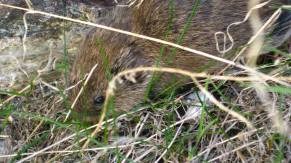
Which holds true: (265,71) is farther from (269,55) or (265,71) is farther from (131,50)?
(131,50)

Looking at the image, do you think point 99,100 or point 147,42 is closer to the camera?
point 99,100

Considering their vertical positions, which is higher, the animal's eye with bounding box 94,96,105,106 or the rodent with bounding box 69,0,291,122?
Answer: the rodent with bounding box 69,0,291,122

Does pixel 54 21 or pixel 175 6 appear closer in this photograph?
pixel 175 6

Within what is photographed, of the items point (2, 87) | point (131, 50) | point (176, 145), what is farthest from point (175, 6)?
point (2, 87)

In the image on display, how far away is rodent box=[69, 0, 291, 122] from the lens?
349 cm

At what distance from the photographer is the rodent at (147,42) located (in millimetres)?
3486

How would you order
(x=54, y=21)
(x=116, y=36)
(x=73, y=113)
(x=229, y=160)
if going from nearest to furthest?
1. (x=229, y=160)
2. (x=73, y=113)
3. (x=116, y=36)
4. (x=54, y=21)

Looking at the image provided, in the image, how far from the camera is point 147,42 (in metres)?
3.70

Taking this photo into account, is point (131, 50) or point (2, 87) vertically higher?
point (131, 50)

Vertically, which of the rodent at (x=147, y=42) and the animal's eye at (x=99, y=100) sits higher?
the rodent at (x=147, y=42)

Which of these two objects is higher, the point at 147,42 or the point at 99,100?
the point at 147,42

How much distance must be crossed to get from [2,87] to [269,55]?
1.73 metres

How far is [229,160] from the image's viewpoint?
120 inches

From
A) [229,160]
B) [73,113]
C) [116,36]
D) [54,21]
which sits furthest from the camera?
[54,21]
